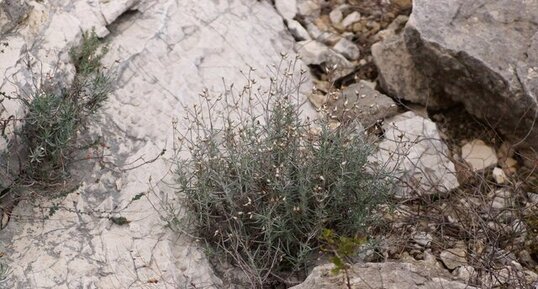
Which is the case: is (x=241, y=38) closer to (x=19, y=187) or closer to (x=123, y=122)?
(x=123, y=122)

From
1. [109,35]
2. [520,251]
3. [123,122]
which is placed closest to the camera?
[520,251]

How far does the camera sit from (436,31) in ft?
15.4

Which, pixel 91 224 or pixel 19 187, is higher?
pixel 19 187

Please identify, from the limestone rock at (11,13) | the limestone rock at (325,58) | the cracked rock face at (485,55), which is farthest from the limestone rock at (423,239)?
the limestone rock at (11,13)

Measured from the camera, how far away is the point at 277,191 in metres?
3.96

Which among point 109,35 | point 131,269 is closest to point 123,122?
point 109,35

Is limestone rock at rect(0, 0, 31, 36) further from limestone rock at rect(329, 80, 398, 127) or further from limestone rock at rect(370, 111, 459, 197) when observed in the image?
limestone rock at rect(370, 111, 459, 197)

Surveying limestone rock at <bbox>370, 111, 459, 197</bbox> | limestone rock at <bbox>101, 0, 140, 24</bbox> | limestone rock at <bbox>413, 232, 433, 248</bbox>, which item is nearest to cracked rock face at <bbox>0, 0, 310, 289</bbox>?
limestone rock at <bbox>101, 0, 140, 24</bbox>

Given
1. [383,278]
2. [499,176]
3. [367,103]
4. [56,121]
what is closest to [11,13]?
[56,121]

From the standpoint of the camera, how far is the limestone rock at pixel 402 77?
4.97 m

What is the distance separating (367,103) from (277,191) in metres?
1.10

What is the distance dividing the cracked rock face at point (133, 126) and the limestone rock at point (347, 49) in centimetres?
33

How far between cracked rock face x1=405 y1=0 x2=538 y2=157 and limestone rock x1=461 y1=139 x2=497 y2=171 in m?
0.14

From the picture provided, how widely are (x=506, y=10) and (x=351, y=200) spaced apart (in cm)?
162
